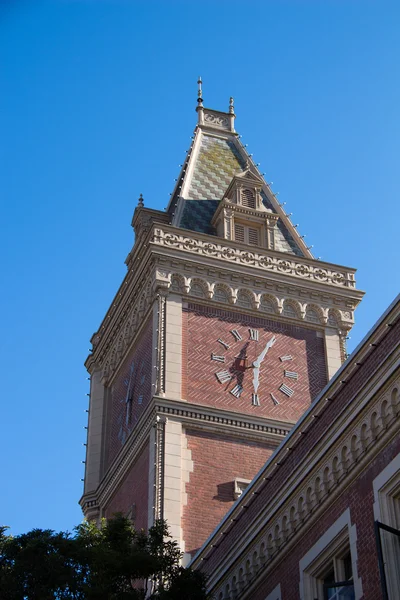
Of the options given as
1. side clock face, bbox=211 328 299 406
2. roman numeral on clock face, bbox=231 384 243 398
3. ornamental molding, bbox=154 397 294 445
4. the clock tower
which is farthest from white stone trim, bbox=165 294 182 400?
roman numeral on clock face, bbox=231 384 243 398

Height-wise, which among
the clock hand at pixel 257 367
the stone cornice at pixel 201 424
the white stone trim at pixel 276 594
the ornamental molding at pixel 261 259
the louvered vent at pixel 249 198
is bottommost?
the white stone trim at pixel 276 594

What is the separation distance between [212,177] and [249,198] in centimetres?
273

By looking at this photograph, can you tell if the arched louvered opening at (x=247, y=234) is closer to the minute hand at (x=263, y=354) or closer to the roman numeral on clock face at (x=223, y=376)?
the minute hand at (x=263, y=354)

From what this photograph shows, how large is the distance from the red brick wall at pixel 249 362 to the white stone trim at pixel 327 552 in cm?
1497

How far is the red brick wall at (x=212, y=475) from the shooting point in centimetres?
3370

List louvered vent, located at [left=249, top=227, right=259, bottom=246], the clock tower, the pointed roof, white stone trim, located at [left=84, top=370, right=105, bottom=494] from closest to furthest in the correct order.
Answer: the clock tower < white stone trim, located at [left=84, top=370, right=105, bottom=494] < louvered vent, located at [left=249, top=227, right=259, bottom=246] < the pointed roof

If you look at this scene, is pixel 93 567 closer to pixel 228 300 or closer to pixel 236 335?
pixel 236 335

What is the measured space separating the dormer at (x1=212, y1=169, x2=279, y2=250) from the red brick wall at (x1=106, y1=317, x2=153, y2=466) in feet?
18.0

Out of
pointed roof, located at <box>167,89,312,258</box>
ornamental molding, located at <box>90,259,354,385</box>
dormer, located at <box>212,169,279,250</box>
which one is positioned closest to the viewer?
ornamental molding, located at <box>90,259,354,385</box>

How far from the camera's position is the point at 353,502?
20.6 metres

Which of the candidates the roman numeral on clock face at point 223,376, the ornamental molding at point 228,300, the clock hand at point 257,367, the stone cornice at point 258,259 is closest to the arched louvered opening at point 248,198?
the stone cornice at point 258,259

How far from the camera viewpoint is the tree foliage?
20.9 metres

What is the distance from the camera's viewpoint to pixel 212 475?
3506 cm

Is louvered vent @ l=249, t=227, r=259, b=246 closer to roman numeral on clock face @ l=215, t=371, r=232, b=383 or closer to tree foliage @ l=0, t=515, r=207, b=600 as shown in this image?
roman numeral on clock face @ l=215, t=371, r=232, b=383
